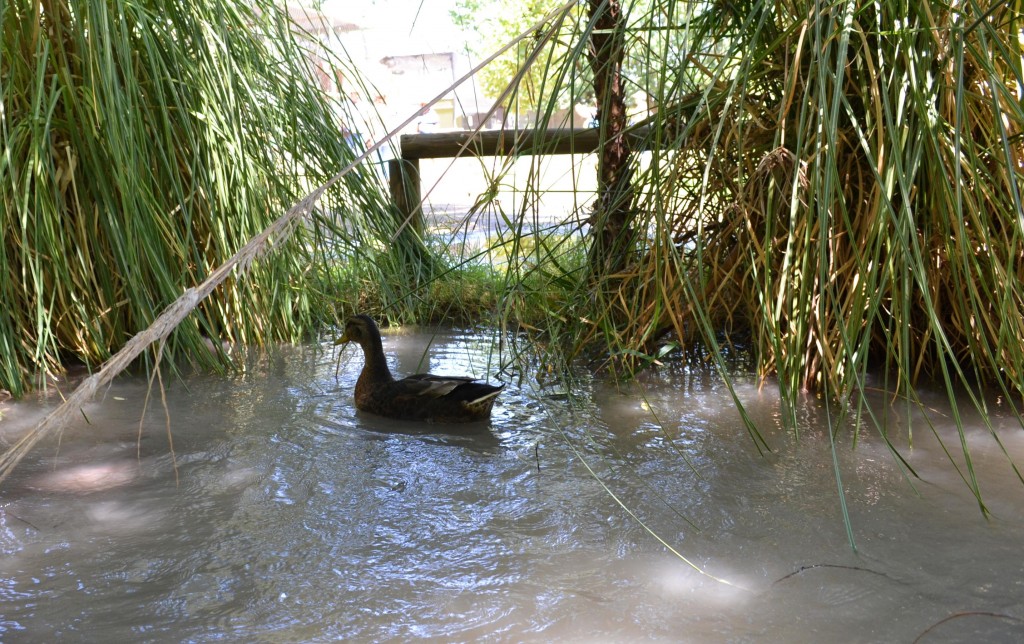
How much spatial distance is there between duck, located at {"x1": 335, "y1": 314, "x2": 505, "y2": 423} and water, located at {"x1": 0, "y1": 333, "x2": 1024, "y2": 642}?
0.29 feet

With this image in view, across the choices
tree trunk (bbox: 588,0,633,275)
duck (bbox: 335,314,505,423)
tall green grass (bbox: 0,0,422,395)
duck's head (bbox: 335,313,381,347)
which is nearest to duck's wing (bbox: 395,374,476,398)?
duck (bbox: 335,314,505,423)

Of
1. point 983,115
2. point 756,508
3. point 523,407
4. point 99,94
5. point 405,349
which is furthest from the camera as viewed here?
point 405,349

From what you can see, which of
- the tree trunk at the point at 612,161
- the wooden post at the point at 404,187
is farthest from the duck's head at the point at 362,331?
the wooden post at the point at 404,187

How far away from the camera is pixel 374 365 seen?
3918 mm

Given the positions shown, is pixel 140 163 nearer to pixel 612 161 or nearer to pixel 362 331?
pixel 362 331

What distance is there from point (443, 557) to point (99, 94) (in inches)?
90.9

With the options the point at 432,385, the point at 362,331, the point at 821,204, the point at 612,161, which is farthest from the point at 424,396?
the point at 821,204

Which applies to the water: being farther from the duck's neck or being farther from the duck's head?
the duck's head

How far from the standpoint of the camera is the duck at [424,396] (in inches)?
139

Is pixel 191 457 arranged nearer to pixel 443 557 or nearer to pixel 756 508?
pixel 443 557

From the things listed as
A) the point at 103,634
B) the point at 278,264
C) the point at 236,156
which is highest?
the point at 236,156

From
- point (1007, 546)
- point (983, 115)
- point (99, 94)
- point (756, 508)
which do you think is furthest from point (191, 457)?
point (983, 115)

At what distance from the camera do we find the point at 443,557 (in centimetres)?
240

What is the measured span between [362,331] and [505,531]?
5.71ft
